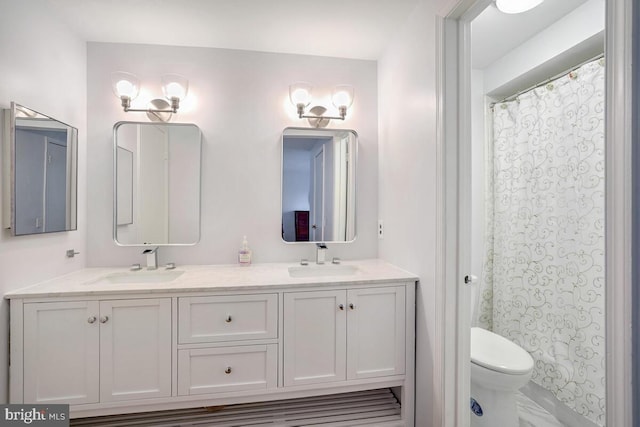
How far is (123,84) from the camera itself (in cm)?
187

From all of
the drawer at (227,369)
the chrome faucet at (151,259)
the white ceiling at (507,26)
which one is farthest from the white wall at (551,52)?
the chrome faucet at (151,259)

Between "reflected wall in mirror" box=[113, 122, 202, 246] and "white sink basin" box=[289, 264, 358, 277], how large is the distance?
27.7 inches

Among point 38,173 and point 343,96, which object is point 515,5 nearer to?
point 343,96

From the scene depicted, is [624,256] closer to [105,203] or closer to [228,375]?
[228,375]

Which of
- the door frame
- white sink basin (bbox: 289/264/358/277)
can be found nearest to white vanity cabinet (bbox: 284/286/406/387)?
the door frame

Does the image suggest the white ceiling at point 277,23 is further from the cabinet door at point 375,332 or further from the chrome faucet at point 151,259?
the cabinet door at point 375,332

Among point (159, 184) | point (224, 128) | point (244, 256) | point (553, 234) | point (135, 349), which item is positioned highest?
point (224, 128)

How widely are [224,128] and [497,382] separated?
219 centimetres

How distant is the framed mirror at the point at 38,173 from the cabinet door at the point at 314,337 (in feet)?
4.24

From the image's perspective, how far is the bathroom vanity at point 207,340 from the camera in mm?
1422

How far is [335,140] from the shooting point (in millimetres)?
2166

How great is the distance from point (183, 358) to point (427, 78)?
6.08ft

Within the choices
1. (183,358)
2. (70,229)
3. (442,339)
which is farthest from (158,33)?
(442,339)

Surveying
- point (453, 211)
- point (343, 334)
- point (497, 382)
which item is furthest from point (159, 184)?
point (497, 382)
